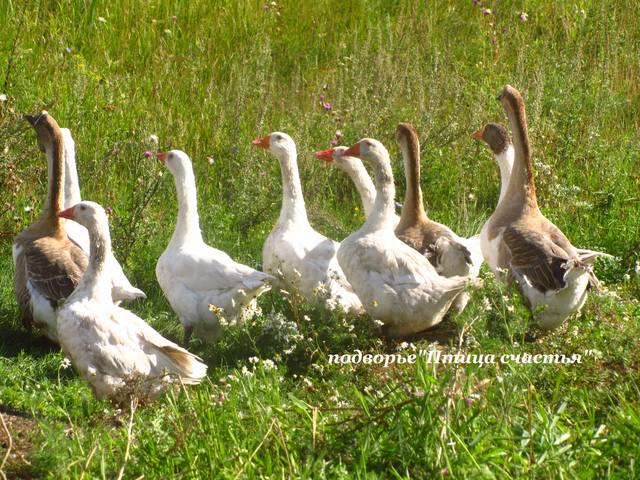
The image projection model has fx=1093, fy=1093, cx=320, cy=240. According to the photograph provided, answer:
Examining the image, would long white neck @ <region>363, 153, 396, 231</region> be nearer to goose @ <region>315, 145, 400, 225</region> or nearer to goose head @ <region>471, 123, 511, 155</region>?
goose @ <region>315, 145, 400, 225</region>

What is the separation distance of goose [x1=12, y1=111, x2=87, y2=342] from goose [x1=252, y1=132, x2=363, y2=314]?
132cm

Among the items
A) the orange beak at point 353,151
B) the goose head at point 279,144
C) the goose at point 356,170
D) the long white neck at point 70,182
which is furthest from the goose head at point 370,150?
the long white neck at point 70,182

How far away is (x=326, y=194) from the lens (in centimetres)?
966

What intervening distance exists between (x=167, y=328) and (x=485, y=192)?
3439 millimetres

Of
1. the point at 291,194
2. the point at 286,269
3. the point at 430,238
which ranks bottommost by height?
the point at 286,269

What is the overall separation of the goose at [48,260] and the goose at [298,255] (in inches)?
52.0

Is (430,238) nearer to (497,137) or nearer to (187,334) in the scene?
(497,137)

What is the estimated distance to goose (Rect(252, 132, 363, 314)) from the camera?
7.18 meters

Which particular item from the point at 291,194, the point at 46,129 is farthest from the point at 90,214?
the point at 291,194

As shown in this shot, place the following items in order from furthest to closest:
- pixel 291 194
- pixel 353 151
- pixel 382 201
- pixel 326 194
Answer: pixel 326 194
pixel 291 194
pixel 353 151
pixel 382 201

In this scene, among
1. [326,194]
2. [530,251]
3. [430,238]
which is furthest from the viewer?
[326,194]

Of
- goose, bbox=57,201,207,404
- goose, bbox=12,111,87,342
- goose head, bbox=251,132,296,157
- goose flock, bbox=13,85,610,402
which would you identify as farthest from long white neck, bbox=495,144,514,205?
goose, bbox=12,111,87,342

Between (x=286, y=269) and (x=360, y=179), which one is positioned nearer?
(x=286, y=269)

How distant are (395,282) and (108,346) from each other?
6.05 feet
